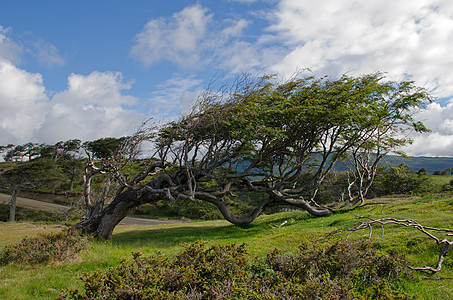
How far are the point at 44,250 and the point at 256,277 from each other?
6720mm

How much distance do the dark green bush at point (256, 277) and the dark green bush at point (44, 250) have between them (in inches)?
165

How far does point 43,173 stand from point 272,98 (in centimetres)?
3635

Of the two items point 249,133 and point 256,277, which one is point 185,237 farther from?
point 256,277

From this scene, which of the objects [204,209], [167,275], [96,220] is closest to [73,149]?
[204,209]

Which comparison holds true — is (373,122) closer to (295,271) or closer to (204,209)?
(295,271)

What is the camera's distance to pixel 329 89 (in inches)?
574

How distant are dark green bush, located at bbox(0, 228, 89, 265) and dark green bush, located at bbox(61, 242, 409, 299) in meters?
4.20

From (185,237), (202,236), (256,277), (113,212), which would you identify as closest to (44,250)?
(113,212)

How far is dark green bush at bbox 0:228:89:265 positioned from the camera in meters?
7.97

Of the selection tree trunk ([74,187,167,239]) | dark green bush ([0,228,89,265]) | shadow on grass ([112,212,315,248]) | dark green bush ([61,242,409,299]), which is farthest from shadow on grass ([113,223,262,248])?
dark green bush ([61,242,409,299])

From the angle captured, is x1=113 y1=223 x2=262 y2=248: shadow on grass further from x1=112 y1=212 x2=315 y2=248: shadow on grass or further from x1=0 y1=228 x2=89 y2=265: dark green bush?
x1=0 y1=228 x2=89 y2=265: dark green bush

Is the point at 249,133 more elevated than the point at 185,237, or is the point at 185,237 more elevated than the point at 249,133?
the point at 249,133

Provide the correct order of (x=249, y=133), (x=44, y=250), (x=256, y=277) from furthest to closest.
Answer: (x=249, y=133), (x=44, y=250), (x=256, y=277)

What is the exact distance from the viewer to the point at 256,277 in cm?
454
